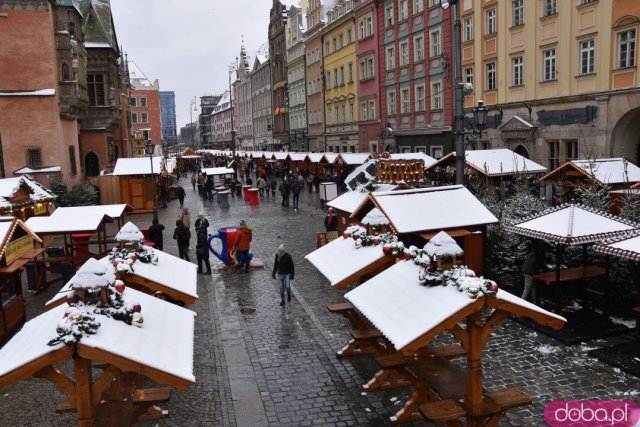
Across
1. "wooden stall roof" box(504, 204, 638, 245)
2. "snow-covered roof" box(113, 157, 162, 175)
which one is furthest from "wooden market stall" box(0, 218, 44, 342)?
"snow-covered roof" box(113, 157, 162, 175)

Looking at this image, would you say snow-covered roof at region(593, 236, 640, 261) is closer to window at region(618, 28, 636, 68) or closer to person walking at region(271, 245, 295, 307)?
person walking at region(271, 245, 295, 307)

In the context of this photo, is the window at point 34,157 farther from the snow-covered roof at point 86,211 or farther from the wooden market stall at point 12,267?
the wooden market stall at point 12,267

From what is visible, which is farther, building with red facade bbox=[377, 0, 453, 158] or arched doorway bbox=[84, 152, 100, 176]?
arched doorway bbox=[84, 152, 100, 176]

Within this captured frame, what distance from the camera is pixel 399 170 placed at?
16.9 metres

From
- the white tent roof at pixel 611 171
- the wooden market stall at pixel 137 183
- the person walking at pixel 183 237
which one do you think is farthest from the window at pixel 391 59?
the person walking at pixel 183 237

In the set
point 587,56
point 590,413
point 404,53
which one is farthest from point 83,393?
point 404,53

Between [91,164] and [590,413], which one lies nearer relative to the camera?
[590,413]

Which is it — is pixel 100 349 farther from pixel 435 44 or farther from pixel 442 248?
pixel 435 44

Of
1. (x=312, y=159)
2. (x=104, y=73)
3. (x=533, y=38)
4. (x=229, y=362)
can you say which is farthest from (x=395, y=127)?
(x=229, y=362)

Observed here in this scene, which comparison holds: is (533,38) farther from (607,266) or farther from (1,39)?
(1,39)

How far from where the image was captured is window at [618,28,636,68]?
2341cm

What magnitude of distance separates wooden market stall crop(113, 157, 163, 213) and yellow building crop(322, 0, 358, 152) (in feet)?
71.5

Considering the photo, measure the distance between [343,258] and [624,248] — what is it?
4.81 metres

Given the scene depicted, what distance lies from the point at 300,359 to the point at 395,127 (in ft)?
115
